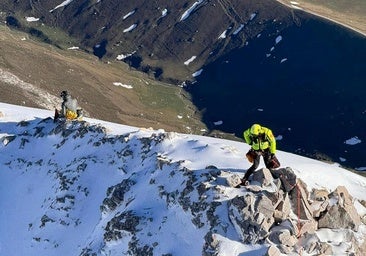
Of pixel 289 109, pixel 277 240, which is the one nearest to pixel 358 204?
pixel 277 240

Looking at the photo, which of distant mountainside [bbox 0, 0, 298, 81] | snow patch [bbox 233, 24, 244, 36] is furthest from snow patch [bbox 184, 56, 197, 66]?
snow patch [bbox 233, 24, 244, 36]

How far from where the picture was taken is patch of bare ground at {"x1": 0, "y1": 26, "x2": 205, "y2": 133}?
113062 mm

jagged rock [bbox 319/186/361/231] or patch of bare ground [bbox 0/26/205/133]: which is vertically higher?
jagged rock [bbox 319/186/361/231]

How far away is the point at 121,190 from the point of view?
101ft

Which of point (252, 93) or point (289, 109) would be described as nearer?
point (289, 109)

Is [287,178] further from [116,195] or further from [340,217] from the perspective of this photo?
[116,195]

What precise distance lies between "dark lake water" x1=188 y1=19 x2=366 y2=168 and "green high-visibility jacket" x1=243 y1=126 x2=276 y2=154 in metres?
83.2

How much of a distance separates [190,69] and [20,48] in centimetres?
4847

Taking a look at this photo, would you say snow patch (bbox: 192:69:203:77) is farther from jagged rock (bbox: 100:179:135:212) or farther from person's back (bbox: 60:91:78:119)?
jagged rock (bbox: 100:179:135:212)

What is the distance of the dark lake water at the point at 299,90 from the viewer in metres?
118

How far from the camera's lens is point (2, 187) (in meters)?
36.4

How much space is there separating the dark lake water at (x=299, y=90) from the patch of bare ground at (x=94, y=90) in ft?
26.1

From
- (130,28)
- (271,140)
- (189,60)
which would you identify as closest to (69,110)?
(271,140)

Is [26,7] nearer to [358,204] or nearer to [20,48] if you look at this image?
[20,48]
